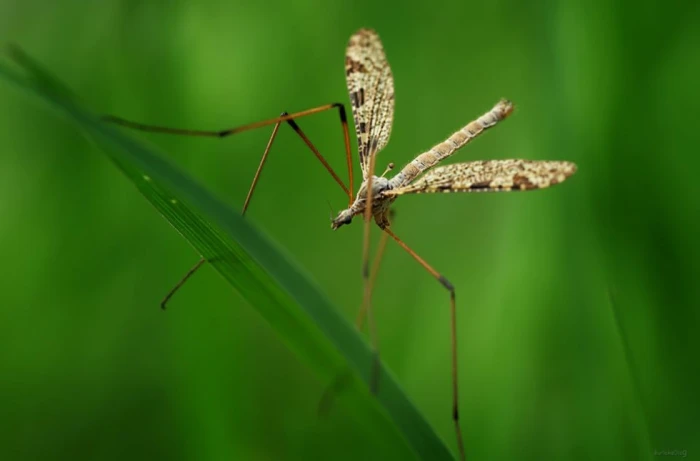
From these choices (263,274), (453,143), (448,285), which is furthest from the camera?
(453,143)

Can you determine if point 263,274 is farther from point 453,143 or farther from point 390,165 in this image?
point 453,143

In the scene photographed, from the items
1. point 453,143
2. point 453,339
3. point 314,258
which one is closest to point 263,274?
point 453,339

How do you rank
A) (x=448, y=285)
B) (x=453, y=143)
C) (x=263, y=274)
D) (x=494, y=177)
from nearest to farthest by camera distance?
A: (x=263, y=274) → (x=448, y=285) → (x=494, y=177) → (x=453, y=143)

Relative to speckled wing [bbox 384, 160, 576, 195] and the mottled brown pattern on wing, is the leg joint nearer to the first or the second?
speckled wing [bbox 384, 160, 576, 195]

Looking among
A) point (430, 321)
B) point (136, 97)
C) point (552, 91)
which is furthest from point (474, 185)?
point (136, 97)

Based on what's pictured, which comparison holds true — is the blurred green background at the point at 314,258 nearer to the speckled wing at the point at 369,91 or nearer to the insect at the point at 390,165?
the insect at the point at 390,165

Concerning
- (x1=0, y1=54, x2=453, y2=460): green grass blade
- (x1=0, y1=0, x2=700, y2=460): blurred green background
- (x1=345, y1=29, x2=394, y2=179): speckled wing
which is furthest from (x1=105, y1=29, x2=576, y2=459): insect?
(x1=0, y1=54, x2=453, y2=460): green grass blade

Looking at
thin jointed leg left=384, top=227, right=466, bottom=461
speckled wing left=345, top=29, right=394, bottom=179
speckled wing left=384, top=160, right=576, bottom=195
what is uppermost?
speckled wing left=345, top=29, right=394, bottom=179
